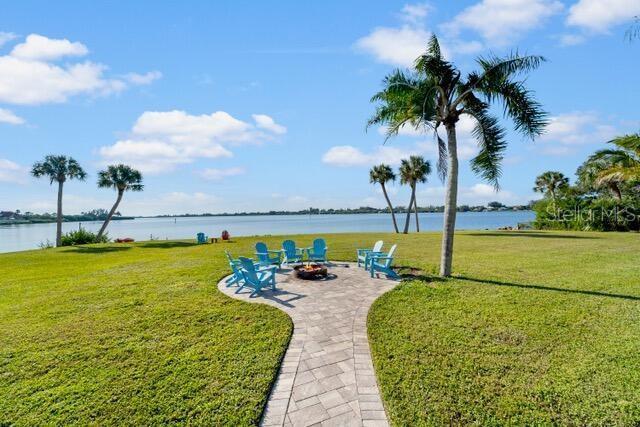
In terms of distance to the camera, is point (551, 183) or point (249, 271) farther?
point (551, 183)

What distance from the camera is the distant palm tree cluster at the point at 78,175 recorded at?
92.6 feet

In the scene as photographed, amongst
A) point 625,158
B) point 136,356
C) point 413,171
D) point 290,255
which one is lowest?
point 136,356

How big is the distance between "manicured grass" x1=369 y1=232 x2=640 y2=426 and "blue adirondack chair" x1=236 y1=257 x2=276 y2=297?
3034mm

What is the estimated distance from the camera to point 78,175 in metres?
29.4

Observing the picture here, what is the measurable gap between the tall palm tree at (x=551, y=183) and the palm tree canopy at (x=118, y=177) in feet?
153

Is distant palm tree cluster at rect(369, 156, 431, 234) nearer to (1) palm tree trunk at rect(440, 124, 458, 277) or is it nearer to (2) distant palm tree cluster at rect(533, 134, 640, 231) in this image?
(2) distant palm tree cluster at rect(533, 134, 640, 231)

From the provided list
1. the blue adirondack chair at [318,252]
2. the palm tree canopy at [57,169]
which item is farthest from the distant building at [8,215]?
the blue adirondack chair at [318,252]

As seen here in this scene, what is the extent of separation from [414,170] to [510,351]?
31317 millimetres

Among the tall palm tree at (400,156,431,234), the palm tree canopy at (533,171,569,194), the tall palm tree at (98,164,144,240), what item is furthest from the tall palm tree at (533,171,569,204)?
the tall palm tree at (98,164,144,240)

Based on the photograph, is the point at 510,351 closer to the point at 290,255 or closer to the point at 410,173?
the point at 290,255

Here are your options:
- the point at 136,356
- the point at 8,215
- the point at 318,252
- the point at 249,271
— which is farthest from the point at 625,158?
the point at 8,215

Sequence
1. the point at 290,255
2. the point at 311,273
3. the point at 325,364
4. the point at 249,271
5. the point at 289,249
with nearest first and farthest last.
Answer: the point at 325,364 → the point at 249,271 → the point at 311,273 → the point at 290,255 → the point at 289,249

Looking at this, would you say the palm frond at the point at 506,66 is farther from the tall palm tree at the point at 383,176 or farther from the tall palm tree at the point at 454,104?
the tall palm tree at the point at 383,176

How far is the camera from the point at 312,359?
4691 millimetres
